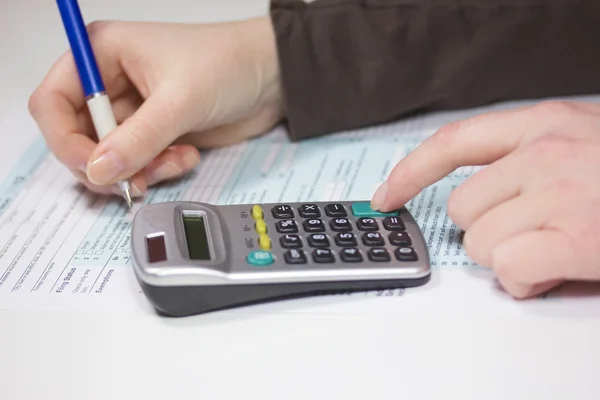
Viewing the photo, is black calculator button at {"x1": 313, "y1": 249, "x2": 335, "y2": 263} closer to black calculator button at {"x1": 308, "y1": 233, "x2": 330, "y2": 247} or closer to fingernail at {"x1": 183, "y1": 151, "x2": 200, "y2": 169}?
black calculator button at {"x1": 308, "y1": 233, "x2": 330, "y2": 247}

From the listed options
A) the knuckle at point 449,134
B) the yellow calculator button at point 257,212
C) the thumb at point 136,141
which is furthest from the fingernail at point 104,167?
the knuckle at point 449,134

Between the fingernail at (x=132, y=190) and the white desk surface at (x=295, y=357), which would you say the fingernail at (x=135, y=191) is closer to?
the fingernail at (x=132, y=190)

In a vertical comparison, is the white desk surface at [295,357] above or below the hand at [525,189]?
below

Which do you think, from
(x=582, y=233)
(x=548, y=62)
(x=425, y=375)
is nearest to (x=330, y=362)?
(x=425, y=375)

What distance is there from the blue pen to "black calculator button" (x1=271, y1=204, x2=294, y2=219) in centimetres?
13

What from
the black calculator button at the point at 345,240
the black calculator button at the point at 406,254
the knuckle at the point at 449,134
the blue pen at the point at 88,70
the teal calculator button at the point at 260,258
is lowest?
the black calculator button at the point at 406,254

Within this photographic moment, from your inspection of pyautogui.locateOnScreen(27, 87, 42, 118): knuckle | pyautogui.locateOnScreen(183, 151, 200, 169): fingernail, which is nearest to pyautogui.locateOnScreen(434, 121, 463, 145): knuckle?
pyautogui.locateOnScreen(183, 151, 200, 169): fingernail

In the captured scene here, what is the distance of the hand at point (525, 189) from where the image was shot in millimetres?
391

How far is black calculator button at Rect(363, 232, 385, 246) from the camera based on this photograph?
433 millimetres

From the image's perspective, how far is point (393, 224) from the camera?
45 centimetres

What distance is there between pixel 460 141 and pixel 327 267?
0.11 m

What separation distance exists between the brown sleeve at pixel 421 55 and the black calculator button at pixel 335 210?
161 millimetres

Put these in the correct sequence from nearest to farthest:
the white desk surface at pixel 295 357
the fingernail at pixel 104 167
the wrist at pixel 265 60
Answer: the white desk surface at pixel 295 357
the fingernail at pixel 104 167
the wrist at pixel 265 60

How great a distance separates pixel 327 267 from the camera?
41 cm
